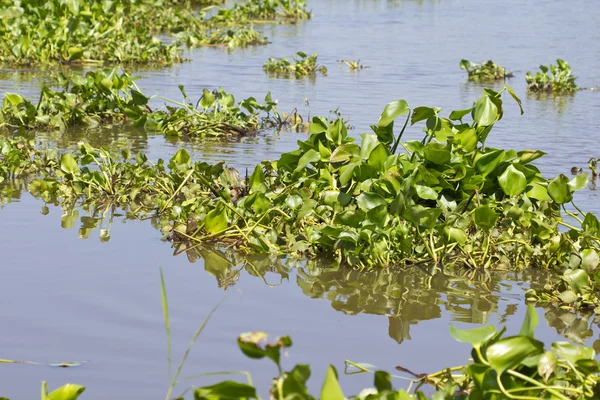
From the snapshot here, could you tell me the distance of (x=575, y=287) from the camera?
3508 mm

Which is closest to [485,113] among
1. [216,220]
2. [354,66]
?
[216,220]

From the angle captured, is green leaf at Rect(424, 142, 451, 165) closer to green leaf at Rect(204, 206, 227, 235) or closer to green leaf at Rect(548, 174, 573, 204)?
→ green leaf at Rect(548, 174, 573, 204)

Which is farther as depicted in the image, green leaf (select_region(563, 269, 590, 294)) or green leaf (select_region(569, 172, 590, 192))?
green leaf (select_region(569, 172, 590, 192))

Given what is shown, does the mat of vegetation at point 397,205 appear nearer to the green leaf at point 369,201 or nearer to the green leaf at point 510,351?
the green leaf at point 369,201

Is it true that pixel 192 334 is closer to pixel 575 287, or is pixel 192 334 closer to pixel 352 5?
pixel 575 287

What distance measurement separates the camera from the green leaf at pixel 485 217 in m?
3.92

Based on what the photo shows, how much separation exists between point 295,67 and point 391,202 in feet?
20.9

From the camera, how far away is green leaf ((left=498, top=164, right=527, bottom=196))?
4223 millimetres

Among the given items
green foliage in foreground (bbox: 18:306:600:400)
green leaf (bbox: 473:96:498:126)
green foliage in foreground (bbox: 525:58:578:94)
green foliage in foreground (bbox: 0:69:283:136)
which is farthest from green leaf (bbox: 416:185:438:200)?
green foliage in foreground (bbox: 525:58:578:94)

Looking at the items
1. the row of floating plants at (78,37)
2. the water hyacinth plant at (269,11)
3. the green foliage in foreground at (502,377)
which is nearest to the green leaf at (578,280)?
the green foliage in foreground at (502,377)

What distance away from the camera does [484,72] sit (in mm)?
10234

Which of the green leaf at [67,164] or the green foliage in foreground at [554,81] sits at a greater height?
the green leaf at [67,164]

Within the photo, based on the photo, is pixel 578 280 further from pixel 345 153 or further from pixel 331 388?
pixel 331 388

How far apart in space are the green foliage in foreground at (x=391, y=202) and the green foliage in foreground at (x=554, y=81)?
208 inches
